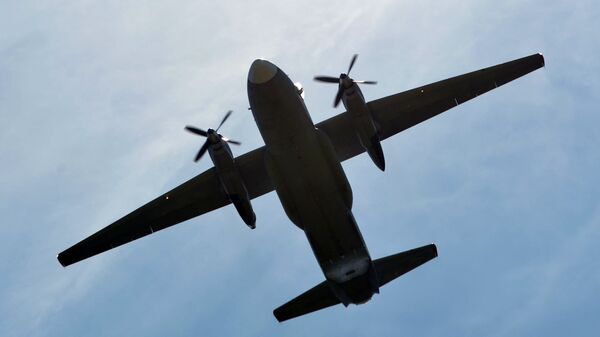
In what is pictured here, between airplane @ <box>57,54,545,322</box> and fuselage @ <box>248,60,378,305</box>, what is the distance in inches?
1.8

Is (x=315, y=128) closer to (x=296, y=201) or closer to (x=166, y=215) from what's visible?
(x=296, y=201)

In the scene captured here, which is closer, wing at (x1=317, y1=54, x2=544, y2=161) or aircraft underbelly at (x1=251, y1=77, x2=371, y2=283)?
aircraft underbelly at (x1=251, y1=77, x2=371, y2=283)

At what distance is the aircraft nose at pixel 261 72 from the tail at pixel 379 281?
429 inches

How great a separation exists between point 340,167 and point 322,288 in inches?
272

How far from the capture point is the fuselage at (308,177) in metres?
28.5

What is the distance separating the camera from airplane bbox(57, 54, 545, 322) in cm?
2912

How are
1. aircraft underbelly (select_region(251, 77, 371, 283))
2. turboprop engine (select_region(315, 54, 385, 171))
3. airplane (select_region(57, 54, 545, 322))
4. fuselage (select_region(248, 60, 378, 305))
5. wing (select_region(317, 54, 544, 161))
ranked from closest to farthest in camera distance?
fuselage (select_region(248, 60, 378, 305)) < aircraft underbelly (select_region(251, 77, 371, 283)) < airplane (select_region(57, 54, 545, 322)) < turboprop engine (select_region(315, 54, 385, 171)) < wing (select_region(317, 54, 544, 161))

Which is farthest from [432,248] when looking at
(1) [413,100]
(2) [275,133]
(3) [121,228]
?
(3) [121,228]

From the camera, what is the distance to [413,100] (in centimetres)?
3306

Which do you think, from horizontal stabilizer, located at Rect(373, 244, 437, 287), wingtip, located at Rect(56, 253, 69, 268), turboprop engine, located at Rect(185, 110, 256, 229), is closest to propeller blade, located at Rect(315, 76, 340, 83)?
turboprop engine, located at Rect(185, 110, 256, 229)

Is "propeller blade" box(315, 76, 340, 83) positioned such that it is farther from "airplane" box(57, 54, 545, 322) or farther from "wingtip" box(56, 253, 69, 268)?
"wingtip" box(56, 253, 69, 268)

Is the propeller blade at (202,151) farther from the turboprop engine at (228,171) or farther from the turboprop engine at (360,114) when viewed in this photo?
the turboprop engine at (360,114)

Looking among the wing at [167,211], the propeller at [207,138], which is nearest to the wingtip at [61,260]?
the wing at [167,211]

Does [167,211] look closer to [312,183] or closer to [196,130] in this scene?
[196,130]
